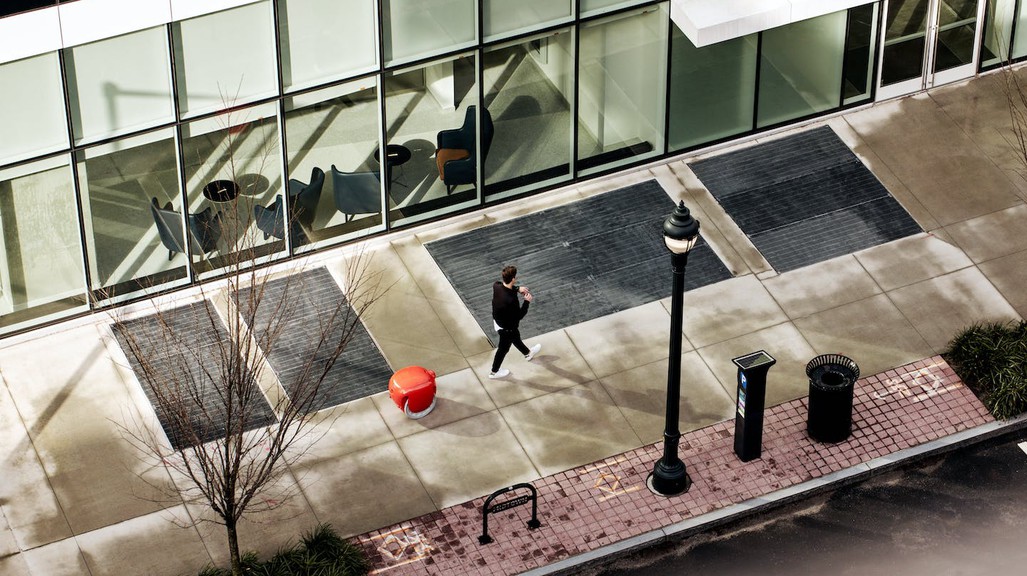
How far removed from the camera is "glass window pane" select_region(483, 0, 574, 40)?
2205cm

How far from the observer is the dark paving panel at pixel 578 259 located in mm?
22188

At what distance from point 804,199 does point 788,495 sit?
540cm

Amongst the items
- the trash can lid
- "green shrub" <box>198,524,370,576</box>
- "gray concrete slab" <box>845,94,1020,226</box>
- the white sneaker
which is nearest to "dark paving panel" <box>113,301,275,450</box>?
"green shrub" <box>198,524,370,576</box>

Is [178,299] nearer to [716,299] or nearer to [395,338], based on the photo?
[395,338]

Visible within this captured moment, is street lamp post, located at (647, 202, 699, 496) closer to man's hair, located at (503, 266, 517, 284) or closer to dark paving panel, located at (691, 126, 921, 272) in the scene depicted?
man's hair, located at (503, 266, 517, 284)

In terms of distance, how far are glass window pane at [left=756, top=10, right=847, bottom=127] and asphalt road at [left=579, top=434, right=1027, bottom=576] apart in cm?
647

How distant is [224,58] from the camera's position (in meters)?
20.9

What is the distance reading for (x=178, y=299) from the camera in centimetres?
2238

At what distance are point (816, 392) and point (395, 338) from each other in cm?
533

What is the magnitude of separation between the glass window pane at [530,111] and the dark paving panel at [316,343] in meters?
2.82

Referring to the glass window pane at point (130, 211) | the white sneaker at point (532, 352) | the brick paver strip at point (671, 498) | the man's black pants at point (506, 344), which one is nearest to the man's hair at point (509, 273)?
the man's black pants at point (506, 344)

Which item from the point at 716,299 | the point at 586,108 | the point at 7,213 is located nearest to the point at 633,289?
A: the point at 716,299

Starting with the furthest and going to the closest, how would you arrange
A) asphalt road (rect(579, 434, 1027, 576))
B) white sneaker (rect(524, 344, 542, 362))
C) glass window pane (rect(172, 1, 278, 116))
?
white sneaker (rect(524, 344, 542, 362))
glass window pane (rect(172, 1, 278, 116))
asphalt road (rect(579, 434, 1027, 576))

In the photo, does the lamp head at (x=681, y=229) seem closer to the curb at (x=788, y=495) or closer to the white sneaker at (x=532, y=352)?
the curb at (x=788, y=495)
